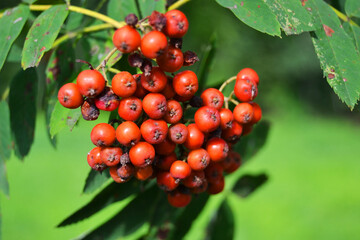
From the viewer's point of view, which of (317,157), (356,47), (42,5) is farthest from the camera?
(317,157)

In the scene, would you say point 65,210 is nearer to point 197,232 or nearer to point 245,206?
point 197,232

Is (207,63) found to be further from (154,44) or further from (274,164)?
(274,164)

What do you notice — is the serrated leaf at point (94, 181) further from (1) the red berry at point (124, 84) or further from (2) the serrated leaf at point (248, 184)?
(2) the serrated leaf at point (248, 184)

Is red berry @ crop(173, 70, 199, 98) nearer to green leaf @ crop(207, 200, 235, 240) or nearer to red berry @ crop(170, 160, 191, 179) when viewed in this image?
red berry @ crop(170, 160, 191, 179)

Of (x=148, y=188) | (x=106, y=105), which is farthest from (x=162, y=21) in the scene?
(x=148, y=188)

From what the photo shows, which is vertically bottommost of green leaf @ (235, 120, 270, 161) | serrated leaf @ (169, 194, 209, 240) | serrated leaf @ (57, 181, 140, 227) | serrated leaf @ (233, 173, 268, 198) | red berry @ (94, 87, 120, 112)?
serrated leaf @ (233, 173, 268, 198)

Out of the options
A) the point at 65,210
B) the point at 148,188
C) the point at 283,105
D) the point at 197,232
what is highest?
the point at 148,188

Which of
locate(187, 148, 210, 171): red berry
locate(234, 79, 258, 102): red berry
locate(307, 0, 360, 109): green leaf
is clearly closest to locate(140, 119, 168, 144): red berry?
locate(187, 148, 210, 171): red berry

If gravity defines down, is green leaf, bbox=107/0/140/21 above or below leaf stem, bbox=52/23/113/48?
above
